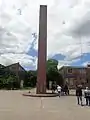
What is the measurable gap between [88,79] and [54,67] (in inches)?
433

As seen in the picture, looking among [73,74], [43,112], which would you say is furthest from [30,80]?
[43,112]

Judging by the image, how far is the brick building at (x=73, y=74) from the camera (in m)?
94.9

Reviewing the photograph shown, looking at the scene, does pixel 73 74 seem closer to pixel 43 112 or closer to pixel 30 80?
pixel 30 80

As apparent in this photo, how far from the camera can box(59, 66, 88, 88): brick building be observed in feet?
311

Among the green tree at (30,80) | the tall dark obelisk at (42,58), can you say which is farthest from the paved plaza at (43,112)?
the green tree at (30,80)

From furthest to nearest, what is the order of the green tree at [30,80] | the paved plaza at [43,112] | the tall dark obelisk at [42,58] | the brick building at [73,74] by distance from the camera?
the brick building at [73,74]
the green tree at [30,80]
the tall dark obelisk at [42,58]
the paved plaza at [43,112]

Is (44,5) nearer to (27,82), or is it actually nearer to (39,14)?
(39,14)

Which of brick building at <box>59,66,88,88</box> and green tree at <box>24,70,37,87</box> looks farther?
brick building at <box>59,66,88,88</box>

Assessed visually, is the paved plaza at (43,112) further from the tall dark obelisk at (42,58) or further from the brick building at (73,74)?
the brick building at (73,74)

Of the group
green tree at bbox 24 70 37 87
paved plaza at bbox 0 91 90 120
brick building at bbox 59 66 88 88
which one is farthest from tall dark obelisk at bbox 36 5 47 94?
brick building at bbox 59 66 88 88

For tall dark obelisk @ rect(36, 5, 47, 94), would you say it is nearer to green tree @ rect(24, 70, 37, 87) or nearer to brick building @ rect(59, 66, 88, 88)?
green tree @ rect(24, 70, 37, 87)

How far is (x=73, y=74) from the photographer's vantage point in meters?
98.4

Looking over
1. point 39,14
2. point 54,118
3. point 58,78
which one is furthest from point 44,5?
point 58,78

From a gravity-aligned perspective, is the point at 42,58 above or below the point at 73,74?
below
